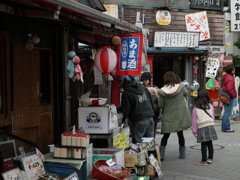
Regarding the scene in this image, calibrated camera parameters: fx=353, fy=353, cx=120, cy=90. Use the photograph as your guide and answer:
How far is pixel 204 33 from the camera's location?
16.7m

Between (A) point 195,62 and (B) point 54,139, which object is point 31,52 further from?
(A) point 195,62

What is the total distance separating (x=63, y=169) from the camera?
5.83 metres

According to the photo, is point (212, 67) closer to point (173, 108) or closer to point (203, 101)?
point (173, 108)

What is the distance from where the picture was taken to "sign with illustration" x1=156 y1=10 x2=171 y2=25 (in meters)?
15.7

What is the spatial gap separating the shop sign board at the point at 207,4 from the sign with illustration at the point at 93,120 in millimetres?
10821

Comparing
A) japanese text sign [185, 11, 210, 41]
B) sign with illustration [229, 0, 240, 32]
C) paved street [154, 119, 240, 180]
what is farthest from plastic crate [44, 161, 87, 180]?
sign with illustration [229, 0, 240, 32]

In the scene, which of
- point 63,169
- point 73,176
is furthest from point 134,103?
point 73,176

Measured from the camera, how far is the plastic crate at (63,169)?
18.9ft

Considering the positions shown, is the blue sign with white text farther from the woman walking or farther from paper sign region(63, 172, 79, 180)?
paper sign region(63, 172, 79, 180)

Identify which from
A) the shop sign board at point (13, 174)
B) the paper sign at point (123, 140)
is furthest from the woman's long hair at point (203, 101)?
the shop sign board at point (13, 174)

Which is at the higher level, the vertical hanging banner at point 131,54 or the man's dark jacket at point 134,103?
the vertical hanging banner at point 131,54

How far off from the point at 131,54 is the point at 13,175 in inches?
151

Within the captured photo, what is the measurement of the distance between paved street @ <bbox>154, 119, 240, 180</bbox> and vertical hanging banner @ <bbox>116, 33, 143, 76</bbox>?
7.77 ft

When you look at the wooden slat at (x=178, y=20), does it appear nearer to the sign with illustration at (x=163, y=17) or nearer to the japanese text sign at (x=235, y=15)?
the sign with illustration at (x=163, y=17)
